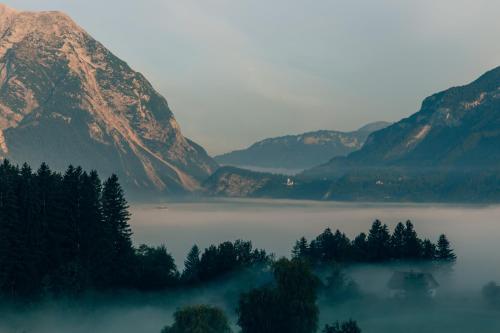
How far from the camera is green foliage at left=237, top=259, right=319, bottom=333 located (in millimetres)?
135000

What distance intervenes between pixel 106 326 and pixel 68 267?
12.4m

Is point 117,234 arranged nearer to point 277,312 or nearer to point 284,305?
point 284,305

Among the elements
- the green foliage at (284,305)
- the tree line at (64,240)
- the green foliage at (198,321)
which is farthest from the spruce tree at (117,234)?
the green foliage at (198,321)

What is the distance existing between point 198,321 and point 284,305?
1653 centimetres

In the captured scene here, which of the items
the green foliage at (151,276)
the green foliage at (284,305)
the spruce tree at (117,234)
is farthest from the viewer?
the green foliage at (151,276)

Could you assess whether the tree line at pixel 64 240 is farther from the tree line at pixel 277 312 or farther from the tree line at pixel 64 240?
the tree line at pixel 277 312

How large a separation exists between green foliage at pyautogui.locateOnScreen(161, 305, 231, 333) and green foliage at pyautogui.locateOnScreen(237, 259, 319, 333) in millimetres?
6220

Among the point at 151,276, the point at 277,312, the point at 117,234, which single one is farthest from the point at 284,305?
the point at 117,234

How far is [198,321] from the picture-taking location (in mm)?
127812

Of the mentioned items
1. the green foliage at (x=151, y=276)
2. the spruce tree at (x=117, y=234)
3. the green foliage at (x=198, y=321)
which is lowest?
the green foliage at (x=198, y=321)

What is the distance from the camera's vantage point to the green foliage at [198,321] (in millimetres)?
127188

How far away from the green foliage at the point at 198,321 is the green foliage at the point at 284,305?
6220 mm

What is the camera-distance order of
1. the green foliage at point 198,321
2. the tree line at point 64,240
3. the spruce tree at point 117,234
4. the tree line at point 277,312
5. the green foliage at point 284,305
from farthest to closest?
→ 1. the spruce tree at point 117,234
2. the tree line at point 64,240
3. the green foliage at point 284,305
4. the tree line at point 277,312
5. the green foliage at point 198,321

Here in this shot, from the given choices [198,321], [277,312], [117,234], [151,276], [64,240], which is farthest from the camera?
[117,234]
